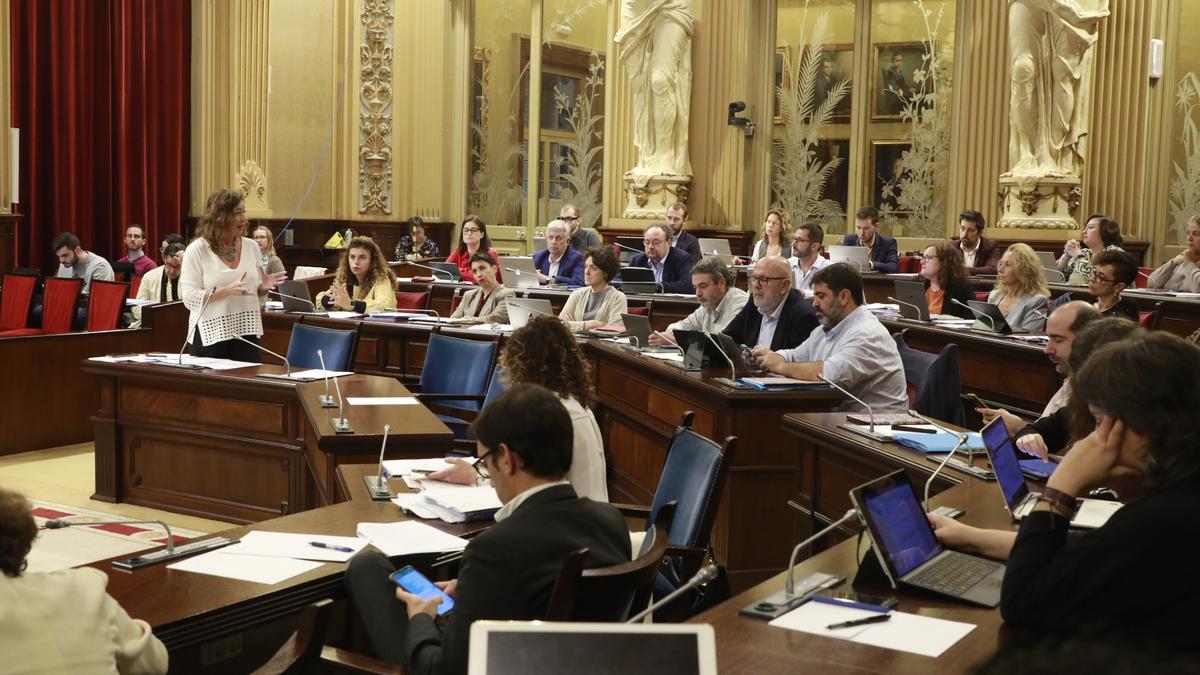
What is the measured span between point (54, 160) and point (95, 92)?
891 mm

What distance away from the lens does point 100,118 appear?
12.6 m

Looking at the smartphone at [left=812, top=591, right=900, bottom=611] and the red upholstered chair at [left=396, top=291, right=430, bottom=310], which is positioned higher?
the red upholstered chair at [left=396, top=291, right=430, bottom=310]

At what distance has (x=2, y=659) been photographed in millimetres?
1888

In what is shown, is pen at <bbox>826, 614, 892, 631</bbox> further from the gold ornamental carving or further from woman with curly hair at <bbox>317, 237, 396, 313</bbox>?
the gold ornamental carving

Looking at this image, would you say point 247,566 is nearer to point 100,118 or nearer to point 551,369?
point 551,369

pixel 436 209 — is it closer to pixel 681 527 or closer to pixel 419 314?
pixel 419 314

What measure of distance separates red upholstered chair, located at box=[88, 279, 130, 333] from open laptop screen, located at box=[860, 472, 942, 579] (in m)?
6.98

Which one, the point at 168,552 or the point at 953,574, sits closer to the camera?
the point at 953,574

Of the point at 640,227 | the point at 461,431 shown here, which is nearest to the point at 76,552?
the point at 461,431

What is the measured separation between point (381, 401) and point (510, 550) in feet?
8.96

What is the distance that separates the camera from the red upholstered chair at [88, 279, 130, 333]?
8391 millimetres

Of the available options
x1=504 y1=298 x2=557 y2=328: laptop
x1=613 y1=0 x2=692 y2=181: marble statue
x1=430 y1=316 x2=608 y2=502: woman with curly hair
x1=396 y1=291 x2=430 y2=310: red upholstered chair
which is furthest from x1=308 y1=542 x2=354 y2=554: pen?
x1=613 y1=0 x2=692 y2=181: marble statue

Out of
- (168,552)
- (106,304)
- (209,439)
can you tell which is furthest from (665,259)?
(168,552)

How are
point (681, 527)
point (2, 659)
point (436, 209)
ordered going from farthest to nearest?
point (436, 209) → point (681, 527) → point (2, 659)
